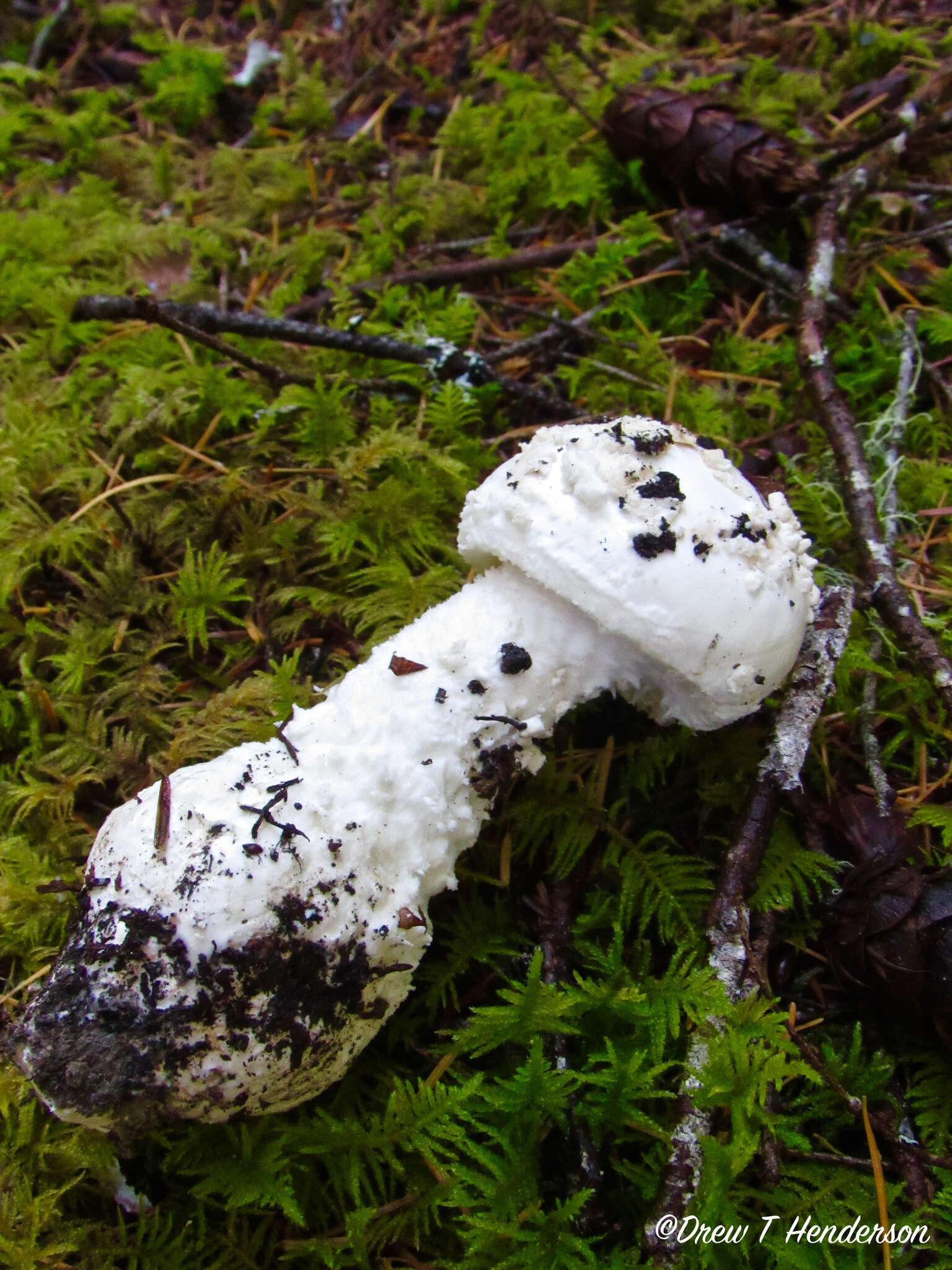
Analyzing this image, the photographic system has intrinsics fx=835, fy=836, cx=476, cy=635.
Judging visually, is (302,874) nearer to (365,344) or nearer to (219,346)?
(219,346)

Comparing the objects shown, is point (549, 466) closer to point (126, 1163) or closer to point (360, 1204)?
point (360, 1204)

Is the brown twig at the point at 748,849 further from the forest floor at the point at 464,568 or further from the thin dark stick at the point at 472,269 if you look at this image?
the thin dark stick at the point at 472,269

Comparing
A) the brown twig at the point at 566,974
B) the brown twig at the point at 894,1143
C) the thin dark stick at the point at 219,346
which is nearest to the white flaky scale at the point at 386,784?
the brown twig at the point at 566,974

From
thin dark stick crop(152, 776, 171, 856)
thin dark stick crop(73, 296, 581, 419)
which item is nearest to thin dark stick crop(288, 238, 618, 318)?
thin dark stick crop(73, 296, 581, 419)

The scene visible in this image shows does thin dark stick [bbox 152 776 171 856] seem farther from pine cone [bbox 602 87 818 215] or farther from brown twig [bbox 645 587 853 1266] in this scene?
pine cone [bbox 602 87 818 215]

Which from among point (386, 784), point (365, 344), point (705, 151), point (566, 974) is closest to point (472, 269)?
point (365, 344)

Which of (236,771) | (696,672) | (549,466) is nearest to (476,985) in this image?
(236,771)
